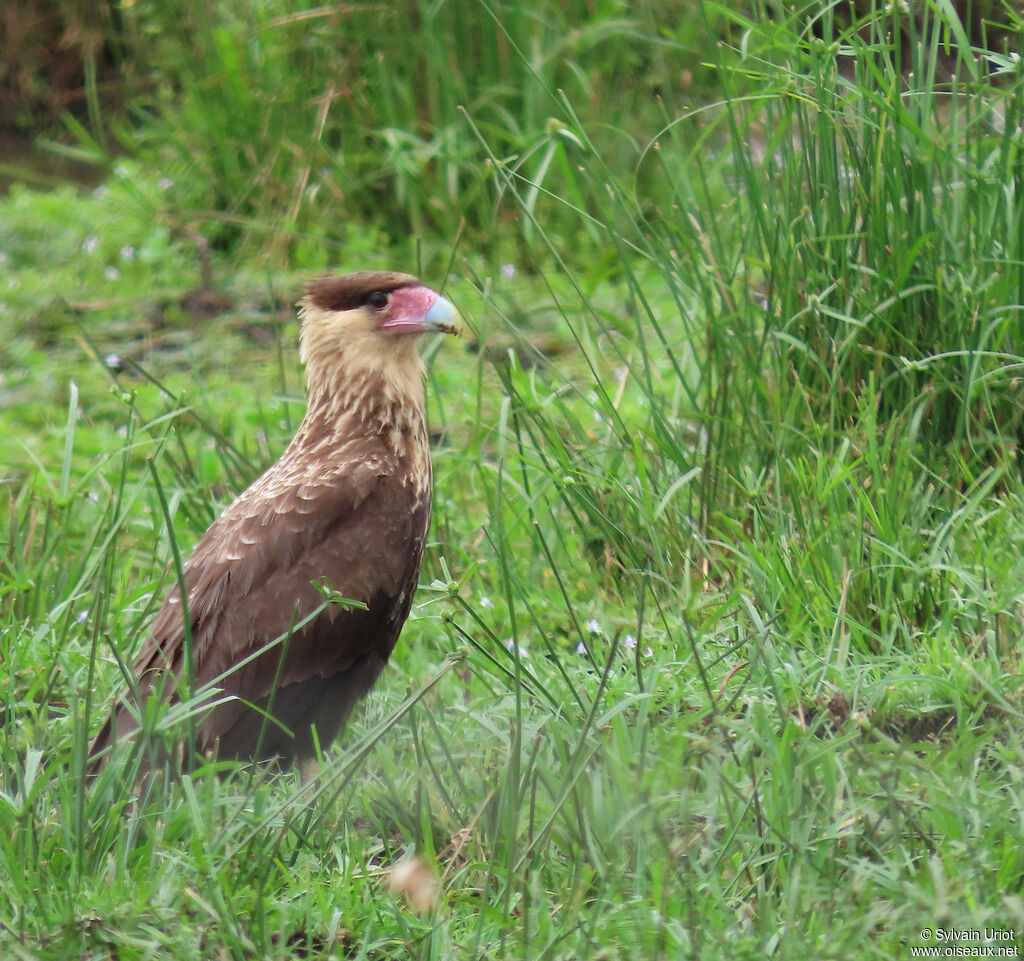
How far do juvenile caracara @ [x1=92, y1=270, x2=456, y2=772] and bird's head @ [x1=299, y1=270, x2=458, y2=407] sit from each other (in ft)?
0.29

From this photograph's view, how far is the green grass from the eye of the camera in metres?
2.08

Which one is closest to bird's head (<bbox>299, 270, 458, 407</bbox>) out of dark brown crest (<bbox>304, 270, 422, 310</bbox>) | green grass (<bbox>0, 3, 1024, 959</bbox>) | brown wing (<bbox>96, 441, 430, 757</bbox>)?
dark brown crest (<bbox>304, 270, 422, 310</bbox>)

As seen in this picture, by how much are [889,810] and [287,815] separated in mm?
938

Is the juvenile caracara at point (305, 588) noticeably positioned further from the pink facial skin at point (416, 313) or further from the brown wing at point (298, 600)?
the pink facial skin at point (416, 313)

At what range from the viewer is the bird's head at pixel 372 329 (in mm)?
3152

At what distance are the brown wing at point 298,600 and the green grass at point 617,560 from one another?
0.14 m

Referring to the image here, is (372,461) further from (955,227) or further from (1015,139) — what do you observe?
(1015,139)

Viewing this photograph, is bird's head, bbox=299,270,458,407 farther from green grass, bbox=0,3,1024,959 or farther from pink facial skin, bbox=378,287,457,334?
green grass, bbox=0,3,1024,959

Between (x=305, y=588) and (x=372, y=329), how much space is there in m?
0.73

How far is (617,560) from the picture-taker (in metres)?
3.26

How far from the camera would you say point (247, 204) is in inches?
227

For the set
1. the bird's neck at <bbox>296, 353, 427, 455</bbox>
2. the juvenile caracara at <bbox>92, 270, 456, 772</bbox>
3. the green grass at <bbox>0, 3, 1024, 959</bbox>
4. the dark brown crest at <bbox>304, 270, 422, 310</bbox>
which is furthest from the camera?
the dark brown crest at <bbox>304, 270, 422, 310</bbox>

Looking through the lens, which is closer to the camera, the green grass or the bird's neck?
the green grass

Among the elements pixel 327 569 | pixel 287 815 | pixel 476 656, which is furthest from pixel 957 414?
pixel 287 815
